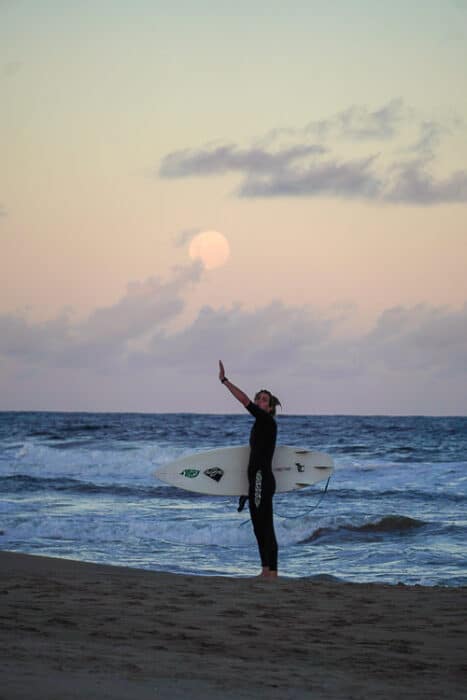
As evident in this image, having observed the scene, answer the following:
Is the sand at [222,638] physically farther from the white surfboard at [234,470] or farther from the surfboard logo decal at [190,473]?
the surfboard logo decal at [190,473]

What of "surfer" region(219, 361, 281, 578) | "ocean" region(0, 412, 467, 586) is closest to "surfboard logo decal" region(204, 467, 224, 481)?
"ocean" region(0, 412, 467, 586)

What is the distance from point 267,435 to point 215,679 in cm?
406

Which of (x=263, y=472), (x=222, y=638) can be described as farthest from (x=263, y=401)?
(x=222, y=638)

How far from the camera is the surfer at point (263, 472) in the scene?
324 inches

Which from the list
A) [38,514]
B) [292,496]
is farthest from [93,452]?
[38,514]

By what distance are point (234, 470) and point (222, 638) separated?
543 centimetres

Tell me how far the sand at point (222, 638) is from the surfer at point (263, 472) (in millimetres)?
539

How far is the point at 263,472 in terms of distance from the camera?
826cm

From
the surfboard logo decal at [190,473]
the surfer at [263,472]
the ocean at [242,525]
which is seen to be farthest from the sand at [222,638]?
the surfboard logo decal at [190,473]

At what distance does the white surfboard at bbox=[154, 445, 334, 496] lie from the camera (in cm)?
1065

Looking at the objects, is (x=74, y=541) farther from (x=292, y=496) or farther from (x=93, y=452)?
(x=93, y=452)

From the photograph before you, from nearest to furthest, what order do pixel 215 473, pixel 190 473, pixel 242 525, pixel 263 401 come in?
1. pixel 263 401
2. pixel 215 473
3. pixel 190 473
4. pixel 242 525

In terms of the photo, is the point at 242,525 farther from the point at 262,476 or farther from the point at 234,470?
the point at 262,476

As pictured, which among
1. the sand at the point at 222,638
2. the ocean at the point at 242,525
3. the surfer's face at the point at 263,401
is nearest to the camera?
the sand at the point at 222,638
